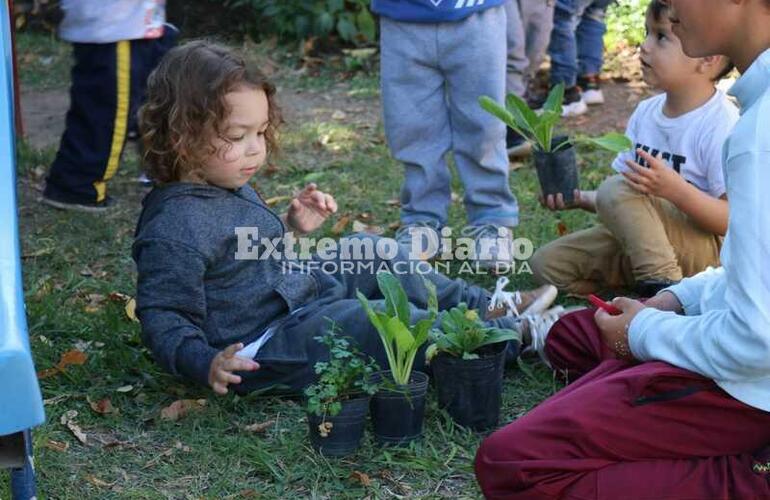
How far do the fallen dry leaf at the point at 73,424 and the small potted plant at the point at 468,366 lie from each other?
3.14 ft

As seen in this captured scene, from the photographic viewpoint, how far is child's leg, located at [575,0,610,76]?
6.80 meters

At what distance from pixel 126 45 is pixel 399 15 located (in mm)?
1285

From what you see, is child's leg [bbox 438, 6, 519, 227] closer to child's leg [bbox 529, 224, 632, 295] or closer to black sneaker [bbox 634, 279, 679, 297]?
child's leg [bbox 529, 224, 632, 295]

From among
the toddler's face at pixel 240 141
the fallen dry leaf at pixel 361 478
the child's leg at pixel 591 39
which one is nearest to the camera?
the fallen dry leaf at pixel 361 478

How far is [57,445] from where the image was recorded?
10.1 feet

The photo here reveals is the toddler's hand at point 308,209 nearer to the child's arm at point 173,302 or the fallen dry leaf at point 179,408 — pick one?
the child's arm at point 173,302

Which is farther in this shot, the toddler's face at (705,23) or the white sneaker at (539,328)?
the white sneaker at (539,328)

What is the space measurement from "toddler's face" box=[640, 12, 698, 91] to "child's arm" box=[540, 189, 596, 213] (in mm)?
465

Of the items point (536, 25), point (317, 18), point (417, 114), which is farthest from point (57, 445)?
point (317, 18)

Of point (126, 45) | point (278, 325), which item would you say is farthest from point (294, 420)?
point (126, 45)

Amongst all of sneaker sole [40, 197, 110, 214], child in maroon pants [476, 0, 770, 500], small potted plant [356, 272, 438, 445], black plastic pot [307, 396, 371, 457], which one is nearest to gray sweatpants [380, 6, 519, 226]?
sneaker sole [40, 197, 110, 214]

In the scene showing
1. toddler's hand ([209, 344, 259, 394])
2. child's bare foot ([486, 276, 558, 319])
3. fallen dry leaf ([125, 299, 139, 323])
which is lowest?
fallen dry leaf ([125, 299, 139, 323])

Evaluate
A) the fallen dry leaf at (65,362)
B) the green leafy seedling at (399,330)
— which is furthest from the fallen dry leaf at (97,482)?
the green leafy seedling at (399,330)

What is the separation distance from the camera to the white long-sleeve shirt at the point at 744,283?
2.24 meters
